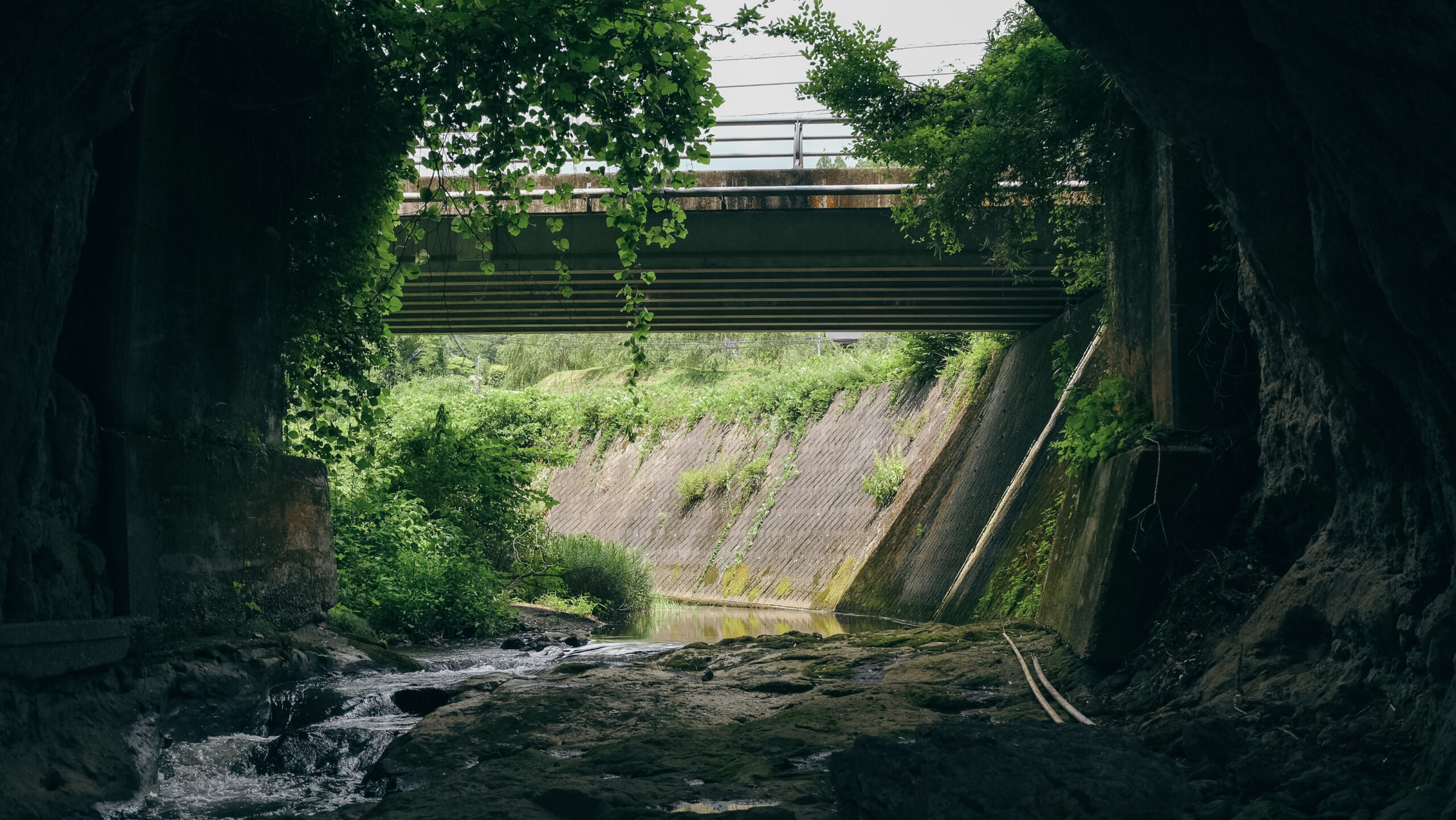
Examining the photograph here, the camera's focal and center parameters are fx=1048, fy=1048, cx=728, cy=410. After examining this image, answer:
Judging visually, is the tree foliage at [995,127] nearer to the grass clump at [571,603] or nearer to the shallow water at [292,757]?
the shallow water at [292,757]

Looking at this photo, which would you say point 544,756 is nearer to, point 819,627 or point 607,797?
point 607,797

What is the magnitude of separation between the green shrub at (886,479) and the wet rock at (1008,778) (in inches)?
566

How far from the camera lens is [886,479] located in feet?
59.4

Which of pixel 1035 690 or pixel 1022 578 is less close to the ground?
pixel 1035 690

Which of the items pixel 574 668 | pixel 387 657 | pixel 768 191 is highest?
pixel 768 191

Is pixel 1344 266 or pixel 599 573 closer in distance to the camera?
pixel 1344 266

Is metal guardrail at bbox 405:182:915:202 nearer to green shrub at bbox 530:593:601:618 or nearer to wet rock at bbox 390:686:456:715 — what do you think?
green shrub at bbox 530:593:601:618

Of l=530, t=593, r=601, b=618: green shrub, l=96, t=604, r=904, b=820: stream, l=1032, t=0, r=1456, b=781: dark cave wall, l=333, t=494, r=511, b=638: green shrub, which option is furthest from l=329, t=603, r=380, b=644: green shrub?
l=1032, t=0, r=1456, b=781: dark cave wall

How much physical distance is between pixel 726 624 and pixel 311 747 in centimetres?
904

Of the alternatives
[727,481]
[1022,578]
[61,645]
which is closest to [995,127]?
[1022,578]

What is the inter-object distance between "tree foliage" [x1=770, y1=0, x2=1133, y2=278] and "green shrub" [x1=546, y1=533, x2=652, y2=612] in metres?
7.51

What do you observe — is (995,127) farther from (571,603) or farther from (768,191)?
(571,603)

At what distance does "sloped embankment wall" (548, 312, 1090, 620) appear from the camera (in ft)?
47.9

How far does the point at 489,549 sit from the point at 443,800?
1022cm
